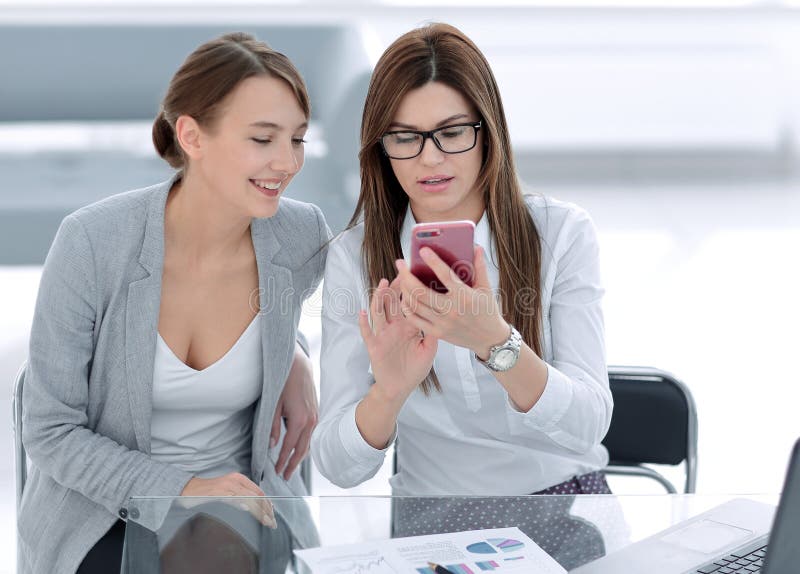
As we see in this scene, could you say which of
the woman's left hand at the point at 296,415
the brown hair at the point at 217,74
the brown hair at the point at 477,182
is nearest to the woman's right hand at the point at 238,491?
the woman's left hand at the point at 296,415

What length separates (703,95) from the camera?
6.38 m

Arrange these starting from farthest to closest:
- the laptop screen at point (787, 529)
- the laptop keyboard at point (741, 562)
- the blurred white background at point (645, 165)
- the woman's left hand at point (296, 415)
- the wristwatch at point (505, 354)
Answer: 1. the blurred white background at point (645, 165)
2. the woman's left hand at point (296, 415)
3. the wristwatch at point (505, 354)
4. the laptop keyboard at point (741, 562)
5. the laptop screen at point (787, 529)

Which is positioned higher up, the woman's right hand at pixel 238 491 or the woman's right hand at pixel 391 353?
the woman's right hand at pixel 391 353

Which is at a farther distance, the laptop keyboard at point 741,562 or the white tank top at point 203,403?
the white tank top at point 203,403

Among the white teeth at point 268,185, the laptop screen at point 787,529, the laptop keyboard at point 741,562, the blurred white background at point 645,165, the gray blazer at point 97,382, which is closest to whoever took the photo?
the laptop screen at point 787,529

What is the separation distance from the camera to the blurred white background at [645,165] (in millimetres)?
3326

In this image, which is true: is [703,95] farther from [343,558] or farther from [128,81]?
[343,558]

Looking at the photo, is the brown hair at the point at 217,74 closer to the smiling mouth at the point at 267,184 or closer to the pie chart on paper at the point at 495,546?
the smiling mouth at the point at 267,184

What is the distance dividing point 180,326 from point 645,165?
4849 millimetres

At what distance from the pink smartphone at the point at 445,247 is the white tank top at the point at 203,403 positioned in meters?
0.45

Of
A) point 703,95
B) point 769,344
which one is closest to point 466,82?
point 769,344

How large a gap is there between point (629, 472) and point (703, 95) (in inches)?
197

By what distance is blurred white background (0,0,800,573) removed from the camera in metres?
3.33

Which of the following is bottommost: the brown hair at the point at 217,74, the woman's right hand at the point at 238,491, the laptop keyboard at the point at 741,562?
the woman's right hand at the point at 238,491
